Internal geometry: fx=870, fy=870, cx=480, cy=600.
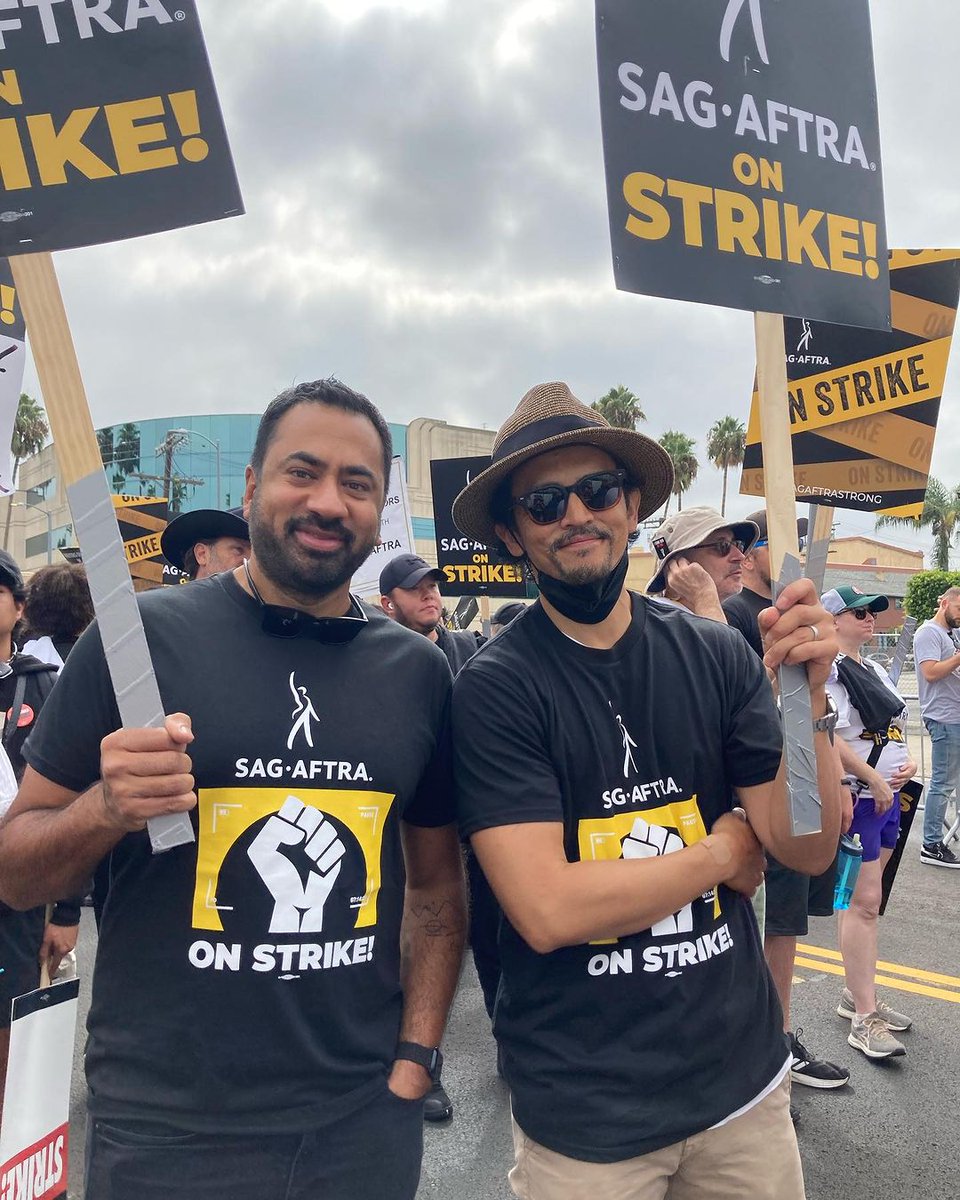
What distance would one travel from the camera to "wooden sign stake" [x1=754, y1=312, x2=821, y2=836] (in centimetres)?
172

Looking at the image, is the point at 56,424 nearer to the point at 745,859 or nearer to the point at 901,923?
the point at 745,859

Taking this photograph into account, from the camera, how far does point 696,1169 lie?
184 centimetres

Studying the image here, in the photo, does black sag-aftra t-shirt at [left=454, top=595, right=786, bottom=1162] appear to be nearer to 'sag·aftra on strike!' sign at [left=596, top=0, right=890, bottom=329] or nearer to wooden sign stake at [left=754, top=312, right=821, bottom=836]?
wooden sign stake at [left=754, top=312, right=821, bottom=836]

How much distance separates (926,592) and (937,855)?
27482 millimetres

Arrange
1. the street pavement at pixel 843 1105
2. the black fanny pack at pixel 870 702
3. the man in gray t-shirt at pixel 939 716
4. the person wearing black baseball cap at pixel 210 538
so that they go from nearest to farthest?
the street pavement at pixel 843 1105 < the black fanny pack at pixel 870 702 < the person wearing black baseball cap at pixel 210 538 < the man in gray t-shirt at pixel 939 716

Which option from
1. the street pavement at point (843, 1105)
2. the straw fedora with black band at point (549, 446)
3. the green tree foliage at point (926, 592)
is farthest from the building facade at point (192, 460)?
the straw fedora with black band at point (549, 446)

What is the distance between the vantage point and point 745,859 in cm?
187

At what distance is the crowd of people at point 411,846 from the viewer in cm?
161

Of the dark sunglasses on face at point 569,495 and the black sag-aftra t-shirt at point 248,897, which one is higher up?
the dark sunglasses on face at point 569,495

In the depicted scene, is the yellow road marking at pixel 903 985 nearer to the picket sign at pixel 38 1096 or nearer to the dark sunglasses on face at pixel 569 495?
the dark sunglasses on face at pixel 569 495

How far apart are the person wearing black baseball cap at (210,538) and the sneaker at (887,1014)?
12.4ft

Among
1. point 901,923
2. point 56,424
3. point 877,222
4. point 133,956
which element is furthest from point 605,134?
point 901,923

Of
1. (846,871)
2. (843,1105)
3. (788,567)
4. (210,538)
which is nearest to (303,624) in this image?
(788,567)

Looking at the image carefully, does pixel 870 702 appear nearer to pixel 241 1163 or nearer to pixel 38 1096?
pixel 241 1163
